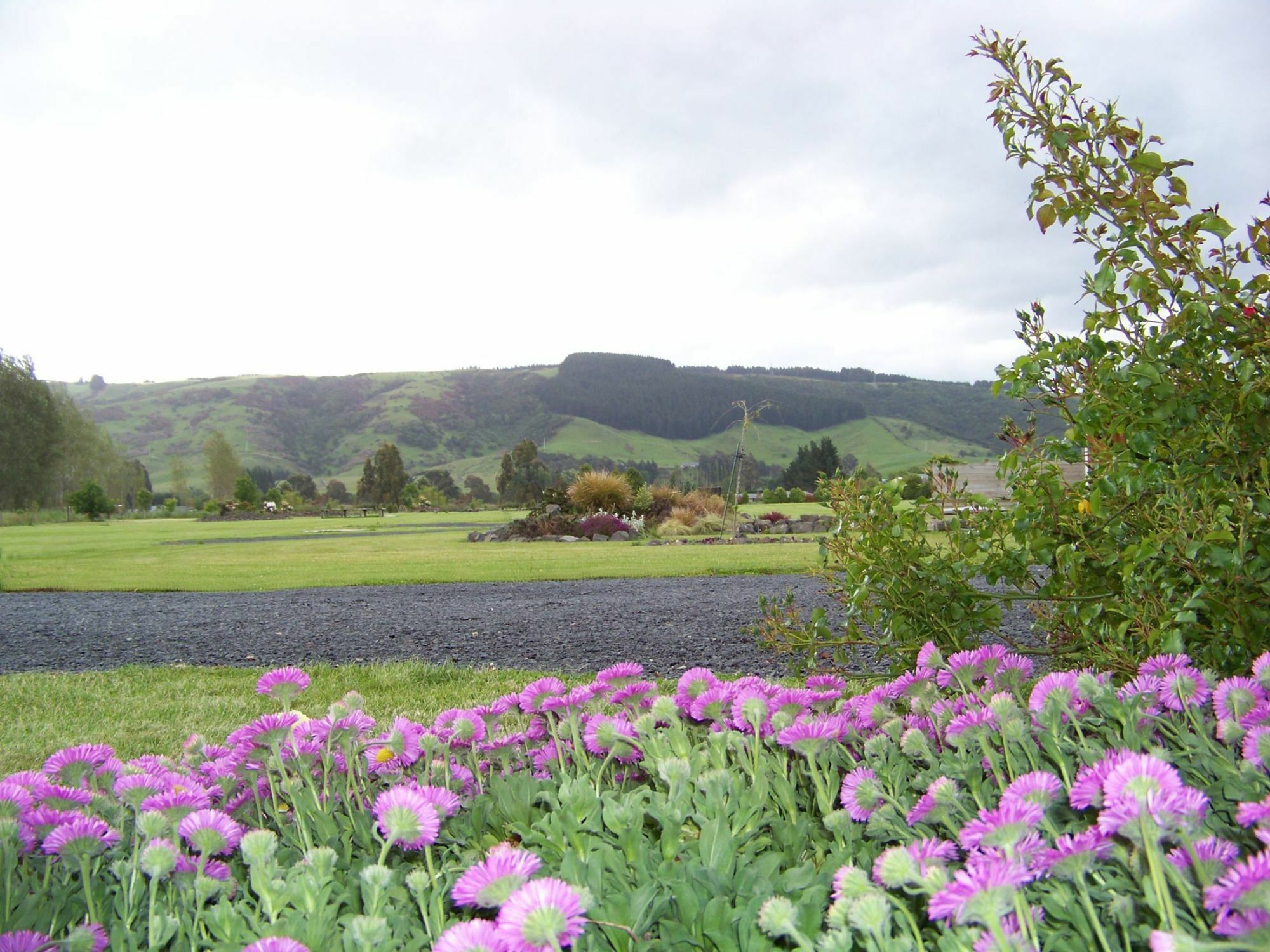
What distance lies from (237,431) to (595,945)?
14912cm

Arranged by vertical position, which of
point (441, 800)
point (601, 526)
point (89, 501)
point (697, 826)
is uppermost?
point (441, 800)

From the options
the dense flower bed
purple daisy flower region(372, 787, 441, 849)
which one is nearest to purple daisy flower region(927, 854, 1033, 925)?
the dense flower bed

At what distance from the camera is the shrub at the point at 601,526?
1764 centimetres

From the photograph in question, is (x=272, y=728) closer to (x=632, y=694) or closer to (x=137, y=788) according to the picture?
(x=137, y=788)

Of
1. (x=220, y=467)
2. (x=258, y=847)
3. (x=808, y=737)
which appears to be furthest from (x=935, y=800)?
(x=220, y=467)

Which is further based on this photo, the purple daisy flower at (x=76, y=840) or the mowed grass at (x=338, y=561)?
the mowed grass at (x=338, y=561)

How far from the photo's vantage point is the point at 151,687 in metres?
4.34

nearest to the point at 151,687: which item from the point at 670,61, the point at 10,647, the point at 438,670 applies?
the point at 438,670

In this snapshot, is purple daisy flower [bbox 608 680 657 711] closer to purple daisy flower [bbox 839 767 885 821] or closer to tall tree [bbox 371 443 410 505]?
purple daisy flower [bbox 839 767 885 821]

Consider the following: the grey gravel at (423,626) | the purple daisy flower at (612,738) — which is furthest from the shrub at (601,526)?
the purple daisy flower at (612,738)

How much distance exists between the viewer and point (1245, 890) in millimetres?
700

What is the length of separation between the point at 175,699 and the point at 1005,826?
13.9ft

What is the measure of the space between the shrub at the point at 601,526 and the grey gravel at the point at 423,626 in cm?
839

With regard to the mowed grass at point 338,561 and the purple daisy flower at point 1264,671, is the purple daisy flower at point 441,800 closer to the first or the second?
the purple daisy flower at point 1264,671
